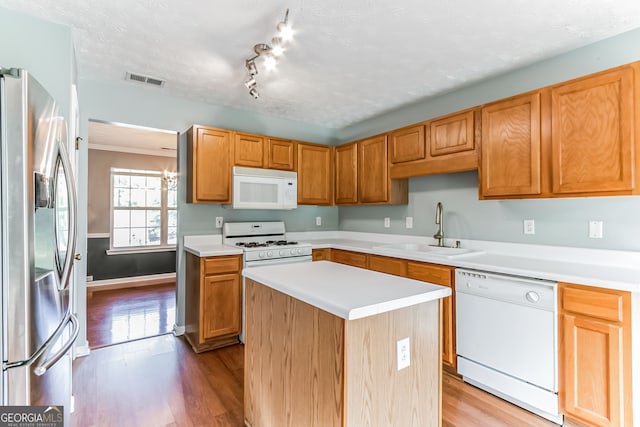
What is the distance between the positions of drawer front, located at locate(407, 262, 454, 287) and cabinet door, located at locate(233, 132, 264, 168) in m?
1.97

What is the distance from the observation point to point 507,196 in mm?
2363

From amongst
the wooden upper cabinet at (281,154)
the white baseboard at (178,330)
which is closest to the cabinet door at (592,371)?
the wooden upper cabinet at (281,154)

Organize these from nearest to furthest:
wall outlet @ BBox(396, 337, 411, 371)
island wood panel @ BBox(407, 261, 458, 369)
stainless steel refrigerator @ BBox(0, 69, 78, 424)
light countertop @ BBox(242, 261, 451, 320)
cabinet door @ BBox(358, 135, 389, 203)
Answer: stainless steel refrigerator @ BBox(0, 69, 78, 424) < light countertop @ BBox(242, 261, 451, 320) < wall outlet @ BBox(396, 337, 411, 371) < island wood panel @ BBox(407, 261, 458, 369) < cabinet door @ BBox(358, 135, 389, 203)

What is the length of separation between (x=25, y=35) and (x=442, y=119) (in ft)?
10.1

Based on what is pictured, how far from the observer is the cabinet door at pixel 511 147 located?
2.20m

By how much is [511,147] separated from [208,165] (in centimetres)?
271

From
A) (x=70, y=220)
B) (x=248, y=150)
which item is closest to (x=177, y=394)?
(x=70, y=220)

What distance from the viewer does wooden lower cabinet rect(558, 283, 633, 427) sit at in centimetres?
164

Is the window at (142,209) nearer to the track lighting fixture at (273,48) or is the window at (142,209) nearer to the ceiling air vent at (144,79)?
the ceiling air vent at (144,79)

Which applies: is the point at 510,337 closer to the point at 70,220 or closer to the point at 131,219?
the point at 70,220

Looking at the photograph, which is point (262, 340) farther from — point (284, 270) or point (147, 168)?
point (147, 168)

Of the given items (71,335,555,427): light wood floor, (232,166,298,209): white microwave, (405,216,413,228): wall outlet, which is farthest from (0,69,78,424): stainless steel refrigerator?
(405,216,413,228): wall outlet

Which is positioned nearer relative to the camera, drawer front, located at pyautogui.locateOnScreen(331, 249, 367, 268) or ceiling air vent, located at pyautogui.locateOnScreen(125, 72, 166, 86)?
ceiling air vent, located at pyautogui.locateOnScreen(125, 72, 166, 86)

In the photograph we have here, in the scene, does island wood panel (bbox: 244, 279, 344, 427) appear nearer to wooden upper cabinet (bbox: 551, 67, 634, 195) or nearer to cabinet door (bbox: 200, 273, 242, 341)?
cabinet door (bbox: 200, 273, 242, 341)
